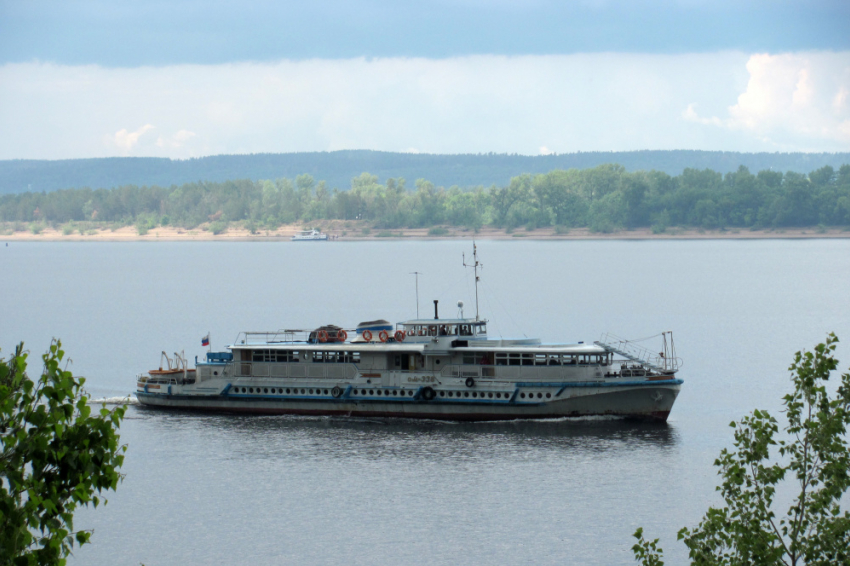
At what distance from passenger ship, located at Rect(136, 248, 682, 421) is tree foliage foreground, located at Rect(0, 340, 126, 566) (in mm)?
44385

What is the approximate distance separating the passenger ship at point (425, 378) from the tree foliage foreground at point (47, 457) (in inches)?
1747

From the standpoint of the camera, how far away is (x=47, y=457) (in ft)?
55.2

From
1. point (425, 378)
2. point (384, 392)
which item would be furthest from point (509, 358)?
point (384, 392)

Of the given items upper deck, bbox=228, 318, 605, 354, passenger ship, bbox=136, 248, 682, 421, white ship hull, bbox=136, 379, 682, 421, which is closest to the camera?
white ship hull, bbox=136, 379, 682, 421

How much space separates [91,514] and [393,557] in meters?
14.8

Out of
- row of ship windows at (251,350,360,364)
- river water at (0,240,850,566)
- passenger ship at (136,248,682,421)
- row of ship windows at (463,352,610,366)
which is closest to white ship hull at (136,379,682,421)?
passenger ship at (136,248,682,421)

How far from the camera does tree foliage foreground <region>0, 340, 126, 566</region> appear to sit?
16.3 metres

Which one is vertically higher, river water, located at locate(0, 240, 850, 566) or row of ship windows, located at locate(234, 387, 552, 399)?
row of ship windows, located at locate(234, 387, 552, 399)

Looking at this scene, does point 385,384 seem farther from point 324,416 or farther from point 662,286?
point 662,286

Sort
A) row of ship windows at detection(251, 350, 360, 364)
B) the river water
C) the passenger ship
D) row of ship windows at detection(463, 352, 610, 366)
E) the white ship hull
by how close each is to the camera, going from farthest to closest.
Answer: row of ship windows at detection(251, 350, 360, 364) → row of ship windows at detection(463, 352, 610, 366) → the passenger ship → the white ship hull → the river water

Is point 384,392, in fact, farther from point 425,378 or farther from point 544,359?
point 544,359

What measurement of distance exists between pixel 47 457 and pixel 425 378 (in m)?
45.9

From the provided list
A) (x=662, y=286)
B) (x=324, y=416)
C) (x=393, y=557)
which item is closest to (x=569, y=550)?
(x=393, y=557)

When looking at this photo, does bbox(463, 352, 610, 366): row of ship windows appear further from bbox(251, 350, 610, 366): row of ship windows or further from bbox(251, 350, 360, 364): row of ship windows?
bbox(251, 350, 360, 364): row of ship windows
